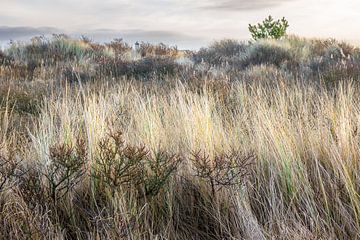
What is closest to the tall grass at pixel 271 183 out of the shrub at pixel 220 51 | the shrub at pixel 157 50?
the shrub at pixel 220 51

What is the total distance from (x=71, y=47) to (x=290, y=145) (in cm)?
1282

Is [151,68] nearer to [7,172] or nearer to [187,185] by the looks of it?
[187,185]

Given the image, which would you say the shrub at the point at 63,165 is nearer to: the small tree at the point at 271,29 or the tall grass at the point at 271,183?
the tall grass at the point at 271,183

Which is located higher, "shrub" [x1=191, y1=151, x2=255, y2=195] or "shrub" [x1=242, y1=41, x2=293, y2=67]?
"shrub" [x1=242, y1=41, x2=293, y2=67]

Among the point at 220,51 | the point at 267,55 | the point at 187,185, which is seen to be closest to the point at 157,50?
the point at 220,51

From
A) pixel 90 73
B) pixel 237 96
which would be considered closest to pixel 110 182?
pixel 237 96

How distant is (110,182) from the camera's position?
10.2 ft

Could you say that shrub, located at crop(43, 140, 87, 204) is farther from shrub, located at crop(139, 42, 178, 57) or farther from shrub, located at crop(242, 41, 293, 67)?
shrub, located at crop(139, 42, 178, 57)

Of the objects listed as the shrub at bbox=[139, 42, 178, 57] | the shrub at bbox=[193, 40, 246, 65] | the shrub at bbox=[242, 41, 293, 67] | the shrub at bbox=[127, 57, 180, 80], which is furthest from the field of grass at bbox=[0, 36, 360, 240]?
the shrub at bbox=[139, 42, 178, 57]

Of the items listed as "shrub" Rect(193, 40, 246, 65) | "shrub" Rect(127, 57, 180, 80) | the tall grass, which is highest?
"shrub" Rect(193, 40, 246, 65)

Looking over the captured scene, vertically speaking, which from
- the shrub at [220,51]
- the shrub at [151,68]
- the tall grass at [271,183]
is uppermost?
the shrub at [220,51]

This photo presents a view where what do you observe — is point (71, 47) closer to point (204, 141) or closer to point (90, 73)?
point (90, 73)

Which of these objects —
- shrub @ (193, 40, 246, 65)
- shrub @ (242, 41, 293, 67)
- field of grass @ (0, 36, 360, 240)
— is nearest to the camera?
field of grass @ (0, 36, 360, 240)

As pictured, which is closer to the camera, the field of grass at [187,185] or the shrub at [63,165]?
the field of grass at [187,185]
